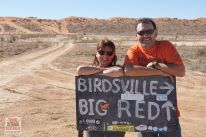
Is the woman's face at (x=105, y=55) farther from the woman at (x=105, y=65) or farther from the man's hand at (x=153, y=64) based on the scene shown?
the man's hand at (x=153, y=64)

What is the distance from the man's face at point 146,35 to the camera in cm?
467

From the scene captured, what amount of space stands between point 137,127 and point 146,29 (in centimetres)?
98

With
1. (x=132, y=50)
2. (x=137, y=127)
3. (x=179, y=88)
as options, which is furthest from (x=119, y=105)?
(x=179, y=88)

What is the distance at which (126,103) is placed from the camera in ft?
16.1

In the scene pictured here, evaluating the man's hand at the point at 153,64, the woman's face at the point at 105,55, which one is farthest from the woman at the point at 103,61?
the man's hand at the point at 153,64

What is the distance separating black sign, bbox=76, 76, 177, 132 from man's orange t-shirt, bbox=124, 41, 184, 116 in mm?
180

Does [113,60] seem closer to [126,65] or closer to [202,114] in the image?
[126,65]

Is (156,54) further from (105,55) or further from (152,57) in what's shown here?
(105,55)

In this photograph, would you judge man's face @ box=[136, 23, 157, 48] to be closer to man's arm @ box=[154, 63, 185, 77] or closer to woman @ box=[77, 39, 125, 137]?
man's arm @ box=[154, 63, 185, 77]

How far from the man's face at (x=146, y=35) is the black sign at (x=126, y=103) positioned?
0.34m

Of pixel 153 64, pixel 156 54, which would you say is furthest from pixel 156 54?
pixel 153 64

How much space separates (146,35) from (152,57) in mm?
224

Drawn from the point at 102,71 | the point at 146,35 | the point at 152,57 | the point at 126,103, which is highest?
the point at 146,35

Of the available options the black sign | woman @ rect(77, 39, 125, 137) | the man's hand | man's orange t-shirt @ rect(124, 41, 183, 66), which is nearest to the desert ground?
the black sign
